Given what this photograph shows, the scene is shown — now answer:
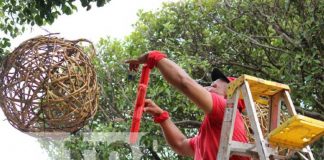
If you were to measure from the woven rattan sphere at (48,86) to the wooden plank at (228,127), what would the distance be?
2.25 ft

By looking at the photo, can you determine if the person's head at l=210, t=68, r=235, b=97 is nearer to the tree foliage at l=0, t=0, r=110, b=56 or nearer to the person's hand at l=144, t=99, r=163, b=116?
the person's hand at l=144, t=99, r=163, b=116

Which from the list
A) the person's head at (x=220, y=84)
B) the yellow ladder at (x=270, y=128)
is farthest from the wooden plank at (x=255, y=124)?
the person's head at (x=220, y=84)

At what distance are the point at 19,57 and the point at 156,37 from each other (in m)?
4.27

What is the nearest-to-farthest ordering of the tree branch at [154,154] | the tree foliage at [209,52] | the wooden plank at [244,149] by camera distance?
the wooden plank at [244,149] → the tree foliage at [209,52] → the tree branch at [154,154]

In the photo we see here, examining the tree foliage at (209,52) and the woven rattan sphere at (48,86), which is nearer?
the woven rattan sphere at (48,86)

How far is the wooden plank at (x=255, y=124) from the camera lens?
6.59 feet

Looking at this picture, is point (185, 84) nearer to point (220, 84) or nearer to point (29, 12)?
point (220, 84)

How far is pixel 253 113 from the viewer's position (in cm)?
212

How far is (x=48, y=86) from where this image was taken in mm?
2512

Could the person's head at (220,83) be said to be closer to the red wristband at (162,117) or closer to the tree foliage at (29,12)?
the red wristband at (162,117)

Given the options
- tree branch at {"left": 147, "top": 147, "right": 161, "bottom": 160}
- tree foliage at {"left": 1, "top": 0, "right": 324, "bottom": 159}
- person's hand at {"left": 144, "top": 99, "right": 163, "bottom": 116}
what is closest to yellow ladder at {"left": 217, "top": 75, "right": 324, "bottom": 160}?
person's hand at {"left": 144, "top": 99, "right": 163, "bottom": 116}

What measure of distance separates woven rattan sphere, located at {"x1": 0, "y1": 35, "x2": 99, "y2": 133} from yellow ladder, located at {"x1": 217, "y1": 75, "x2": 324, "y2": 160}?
70 centimetres

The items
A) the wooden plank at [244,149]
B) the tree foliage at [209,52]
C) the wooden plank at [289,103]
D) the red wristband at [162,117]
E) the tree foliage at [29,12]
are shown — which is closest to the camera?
the wooden plank at [244,149]

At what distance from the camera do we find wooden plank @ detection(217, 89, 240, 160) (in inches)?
85.1
